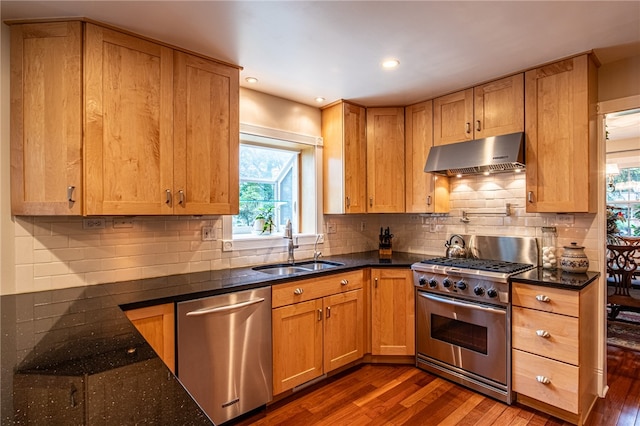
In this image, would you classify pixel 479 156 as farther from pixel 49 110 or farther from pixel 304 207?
pixel 49 110

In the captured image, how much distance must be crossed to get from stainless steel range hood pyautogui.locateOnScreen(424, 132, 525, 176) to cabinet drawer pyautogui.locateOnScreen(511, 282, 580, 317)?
944 mm

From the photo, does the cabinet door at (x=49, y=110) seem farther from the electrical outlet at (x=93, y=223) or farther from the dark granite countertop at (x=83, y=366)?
the dark granite countertop at (x=83, y=366)

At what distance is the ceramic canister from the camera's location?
8.05 ft

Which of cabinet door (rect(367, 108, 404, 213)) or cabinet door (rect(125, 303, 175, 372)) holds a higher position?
cabinet door (rect(367, 108, 404, 213))

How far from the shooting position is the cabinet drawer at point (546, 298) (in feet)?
7.05

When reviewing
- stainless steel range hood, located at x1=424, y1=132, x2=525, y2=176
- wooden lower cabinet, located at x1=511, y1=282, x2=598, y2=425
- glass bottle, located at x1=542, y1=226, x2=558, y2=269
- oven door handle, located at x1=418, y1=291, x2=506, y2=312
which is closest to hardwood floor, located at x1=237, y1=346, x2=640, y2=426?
wooden lower cabinet, located at x1=511, y1=282, x2=598, y2=425

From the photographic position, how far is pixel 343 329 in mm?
2840

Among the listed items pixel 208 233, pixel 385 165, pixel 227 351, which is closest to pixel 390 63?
pixel 385 165

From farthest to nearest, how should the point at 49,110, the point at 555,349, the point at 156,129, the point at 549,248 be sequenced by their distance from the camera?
the point at 549,248 < the point at 555,349 < the point at 156,129 < the point at 49,110

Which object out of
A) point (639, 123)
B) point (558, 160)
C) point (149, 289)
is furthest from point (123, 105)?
point (639, 123)

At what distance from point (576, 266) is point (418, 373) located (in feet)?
4.91

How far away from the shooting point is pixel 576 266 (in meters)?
2.46

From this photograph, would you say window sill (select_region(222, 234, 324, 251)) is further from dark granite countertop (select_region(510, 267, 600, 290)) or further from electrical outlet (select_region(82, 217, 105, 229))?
dark granite countertop (select_region(510, 267, 600, 290))

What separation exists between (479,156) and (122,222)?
2749 millimetres
